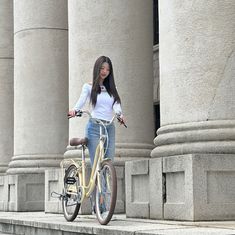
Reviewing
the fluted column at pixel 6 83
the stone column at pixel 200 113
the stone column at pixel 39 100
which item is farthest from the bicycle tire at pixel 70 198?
the fluted column at pixel 6 83

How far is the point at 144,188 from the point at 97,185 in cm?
103

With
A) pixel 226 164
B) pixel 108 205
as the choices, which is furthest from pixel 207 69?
pixel 108 205

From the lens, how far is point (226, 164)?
9.35 m

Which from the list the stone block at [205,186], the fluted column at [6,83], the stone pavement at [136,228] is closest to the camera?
the stone pavement at [136,228]

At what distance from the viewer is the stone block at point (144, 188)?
9.99 meters

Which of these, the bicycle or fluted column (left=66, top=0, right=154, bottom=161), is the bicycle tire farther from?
fluted column (left=66, top=0, right=154, bottom=161)

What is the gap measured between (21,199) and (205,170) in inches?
355

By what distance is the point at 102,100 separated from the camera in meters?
10.1

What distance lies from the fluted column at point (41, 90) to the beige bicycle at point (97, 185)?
6.28 meters

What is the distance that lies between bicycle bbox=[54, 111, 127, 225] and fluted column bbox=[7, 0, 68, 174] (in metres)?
6.28

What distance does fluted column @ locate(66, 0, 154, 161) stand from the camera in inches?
531

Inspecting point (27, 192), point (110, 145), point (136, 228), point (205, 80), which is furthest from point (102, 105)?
point (27, 192)

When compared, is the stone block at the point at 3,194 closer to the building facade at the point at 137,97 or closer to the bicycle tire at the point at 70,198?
the building facade at the point at 137,97

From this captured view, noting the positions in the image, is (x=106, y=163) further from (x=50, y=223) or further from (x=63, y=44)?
(x=63, y=44)
